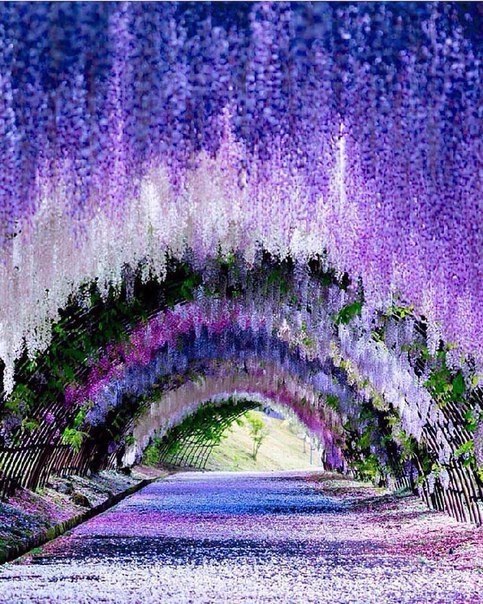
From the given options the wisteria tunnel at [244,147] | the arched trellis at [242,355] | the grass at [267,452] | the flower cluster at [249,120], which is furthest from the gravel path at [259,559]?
the grass at [267,452]

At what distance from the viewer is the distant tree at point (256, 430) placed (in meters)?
44.0

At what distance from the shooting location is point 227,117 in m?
5.21

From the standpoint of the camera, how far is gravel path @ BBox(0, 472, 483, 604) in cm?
651

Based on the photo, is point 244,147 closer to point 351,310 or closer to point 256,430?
point 351,310

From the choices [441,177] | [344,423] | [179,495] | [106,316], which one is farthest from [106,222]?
[344,423]

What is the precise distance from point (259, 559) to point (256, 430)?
1469 inches

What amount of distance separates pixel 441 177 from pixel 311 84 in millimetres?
849

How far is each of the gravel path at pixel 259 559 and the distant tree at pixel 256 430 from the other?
29338mm

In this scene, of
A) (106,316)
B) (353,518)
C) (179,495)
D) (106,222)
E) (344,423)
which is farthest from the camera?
(344,423)

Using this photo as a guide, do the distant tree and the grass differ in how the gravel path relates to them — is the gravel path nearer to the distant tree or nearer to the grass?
the grass

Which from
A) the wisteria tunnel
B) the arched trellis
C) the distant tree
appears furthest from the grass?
the wisteria tunnel

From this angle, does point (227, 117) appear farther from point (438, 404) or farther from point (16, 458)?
point (16, 458)

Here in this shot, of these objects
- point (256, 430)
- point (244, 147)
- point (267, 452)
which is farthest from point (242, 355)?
point (267, 452)

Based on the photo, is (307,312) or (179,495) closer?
(307,312)
